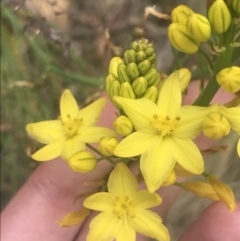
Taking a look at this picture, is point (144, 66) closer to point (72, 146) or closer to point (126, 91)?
point (126, 91)

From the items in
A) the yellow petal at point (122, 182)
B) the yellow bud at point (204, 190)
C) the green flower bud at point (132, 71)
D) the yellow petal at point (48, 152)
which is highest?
the green flower bud at point (132, 71)

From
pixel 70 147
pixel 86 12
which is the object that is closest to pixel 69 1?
pixel 86 12

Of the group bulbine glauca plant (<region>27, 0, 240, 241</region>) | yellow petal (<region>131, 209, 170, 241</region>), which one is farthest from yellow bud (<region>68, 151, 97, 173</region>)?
yellow petal (<region>131, 209, 170, 241</region>)

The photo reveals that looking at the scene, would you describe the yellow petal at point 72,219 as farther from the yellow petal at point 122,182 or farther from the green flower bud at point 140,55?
the green flower bud at point 140,55

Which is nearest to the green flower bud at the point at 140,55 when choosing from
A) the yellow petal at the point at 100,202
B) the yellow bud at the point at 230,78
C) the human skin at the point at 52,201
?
the yellow bud at the point at 230,78

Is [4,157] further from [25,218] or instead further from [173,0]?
[173,0]

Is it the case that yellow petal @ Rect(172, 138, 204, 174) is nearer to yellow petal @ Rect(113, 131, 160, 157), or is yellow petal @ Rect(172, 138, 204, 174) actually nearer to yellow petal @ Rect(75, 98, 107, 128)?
yellow petal @ Rect(113, 131, 160, 157)

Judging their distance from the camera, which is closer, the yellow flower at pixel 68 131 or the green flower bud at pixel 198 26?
the green flower bud at pixel 198 26
